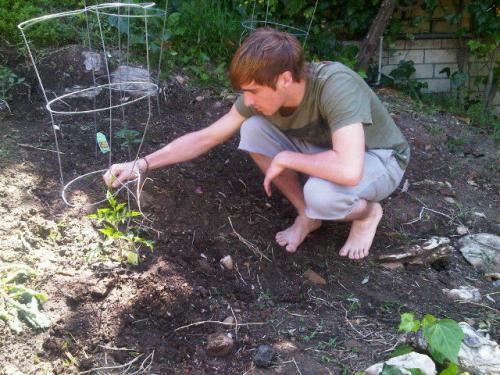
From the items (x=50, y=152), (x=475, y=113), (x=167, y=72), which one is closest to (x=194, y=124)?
(x=167, y=72)

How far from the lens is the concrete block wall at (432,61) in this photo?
18.2 ft

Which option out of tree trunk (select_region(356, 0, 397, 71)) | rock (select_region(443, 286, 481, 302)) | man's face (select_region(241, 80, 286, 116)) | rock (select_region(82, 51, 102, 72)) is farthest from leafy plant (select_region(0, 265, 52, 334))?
tree trunk (select_region(356, 0, 397, 71))

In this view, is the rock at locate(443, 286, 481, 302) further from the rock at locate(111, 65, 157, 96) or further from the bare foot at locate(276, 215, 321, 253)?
the rock at locate(111, 65, 157, 96)

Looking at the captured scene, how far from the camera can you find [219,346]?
222cm

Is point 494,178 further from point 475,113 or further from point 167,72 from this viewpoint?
point 167,72

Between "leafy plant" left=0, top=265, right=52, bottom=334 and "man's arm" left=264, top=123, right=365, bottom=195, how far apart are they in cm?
112

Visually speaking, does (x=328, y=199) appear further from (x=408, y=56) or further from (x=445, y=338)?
(x=408, y=56)

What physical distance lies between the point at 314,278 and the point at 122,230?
35.8 inches

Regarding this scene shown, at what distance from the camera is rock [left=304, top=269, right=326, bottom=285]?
276cm

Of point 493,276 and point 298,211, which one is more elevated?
point 298,211

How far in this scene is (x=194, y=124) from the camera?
379 cm

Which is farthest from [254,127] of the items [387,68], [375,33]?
[387,68]

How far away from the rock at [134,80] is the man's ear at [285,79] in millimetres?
1663

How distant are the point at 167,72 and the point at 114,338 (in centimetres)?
241
